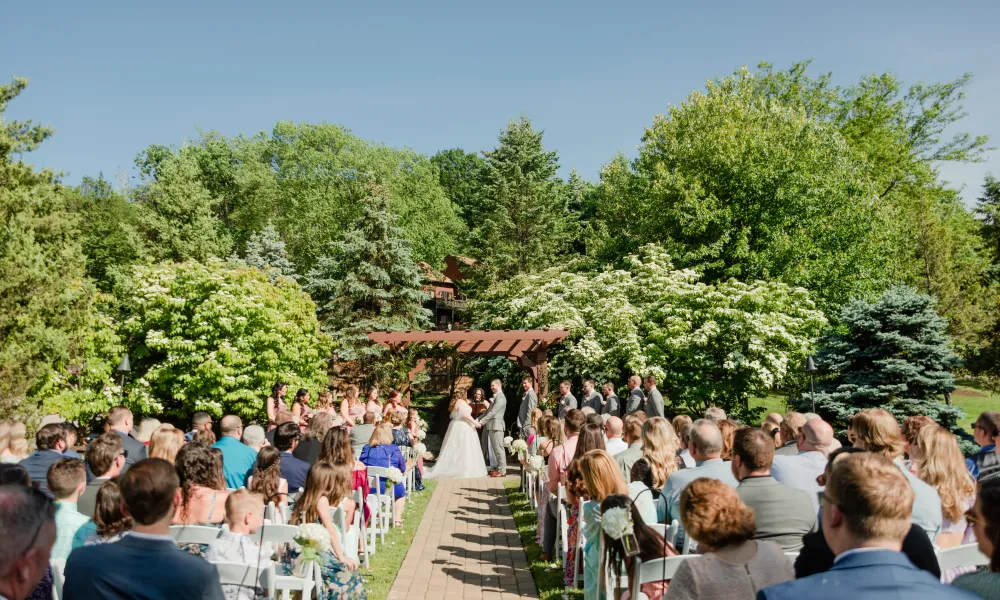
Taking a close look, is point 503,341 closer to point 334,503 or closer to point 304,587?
point 334,503

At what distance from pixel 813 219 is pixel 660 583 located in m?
23.3

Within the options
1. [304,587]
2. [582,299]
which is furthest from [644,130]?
[304,587]

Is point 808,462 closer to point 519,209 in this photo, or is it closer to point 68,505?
point 68,505

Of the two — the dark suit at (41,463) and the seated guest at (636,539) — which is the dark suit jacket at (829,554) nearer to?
the seated guest at (636,539)

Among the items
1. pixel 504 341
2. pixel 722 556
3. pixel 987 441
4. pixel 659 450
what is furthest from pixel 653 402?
pixel 722 556

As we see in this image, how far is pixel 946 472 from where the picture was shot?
4.51 m

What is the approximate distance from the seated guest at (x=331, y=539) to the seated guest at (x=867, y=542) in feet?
12.7

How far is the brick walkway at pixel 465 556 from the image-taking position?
7000mm

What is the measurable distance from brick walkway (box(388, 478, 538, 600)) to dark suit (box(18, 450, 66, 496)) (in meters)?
3.17

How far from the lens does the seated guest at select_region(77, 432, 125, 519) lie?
16.9ft

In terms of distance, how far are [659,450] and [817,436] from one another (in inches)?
47.9

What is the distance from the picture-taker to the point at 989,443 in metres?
5.56

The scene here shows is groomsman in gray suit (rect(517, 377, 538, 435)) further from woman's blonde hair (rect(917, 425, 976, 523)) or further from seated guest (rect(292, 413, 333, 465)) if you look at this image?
woman's blonde hair (rect(917, 425, 976, 523))

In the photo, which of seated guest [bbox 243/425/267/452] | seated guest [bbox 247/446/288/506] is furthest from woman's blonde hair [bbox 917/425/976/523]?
seated guest [bbox 243/425/267/452]
